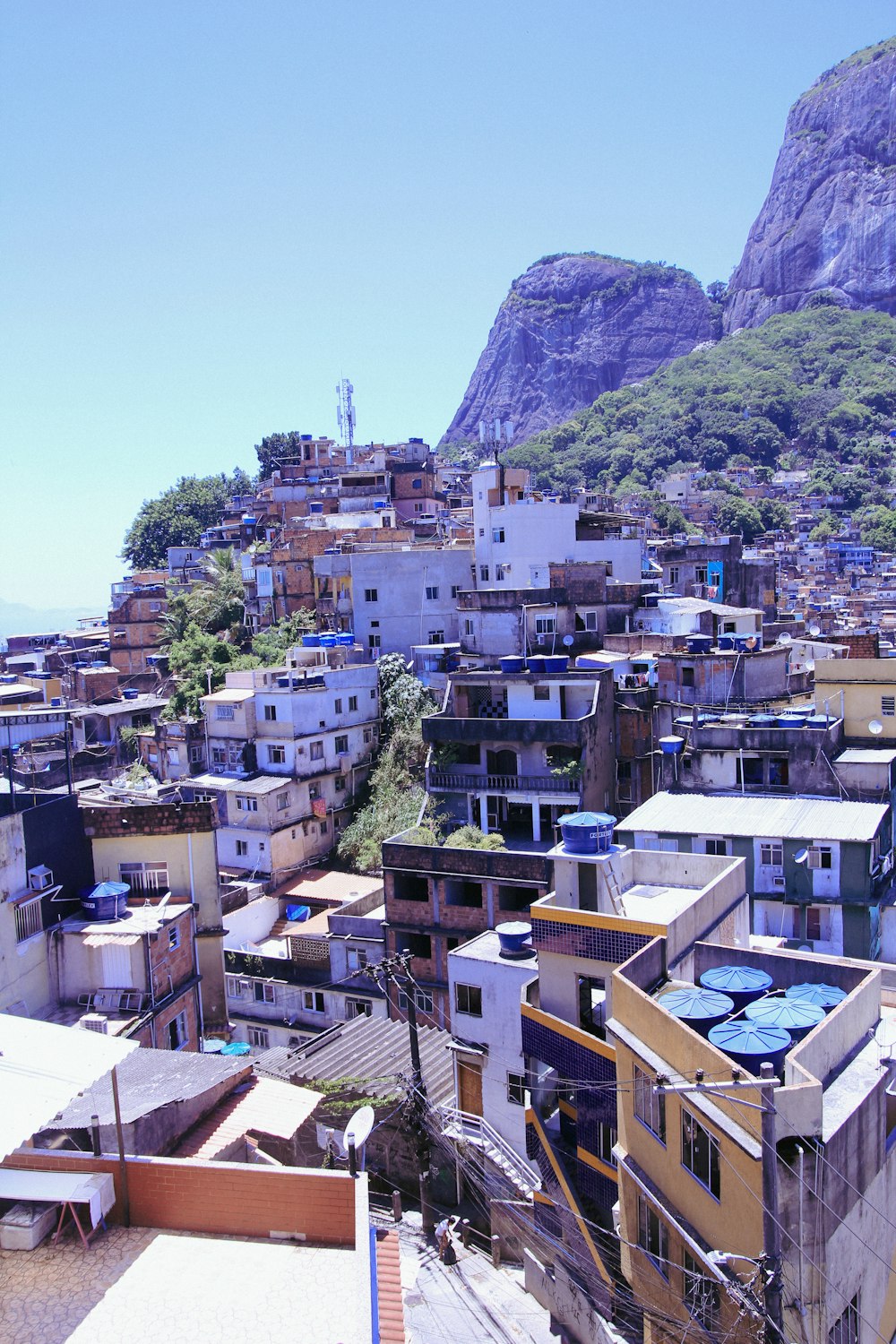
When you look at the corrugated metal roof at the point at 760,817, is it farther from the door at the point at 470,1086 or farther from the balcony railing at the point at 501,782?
the door at the point at 470,1086

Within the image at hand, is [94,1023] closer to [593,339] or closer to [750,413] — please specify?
[750,413]

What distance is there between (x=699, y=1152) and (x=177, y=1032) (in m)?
12.2

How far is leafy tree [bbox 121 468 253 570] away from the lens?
8038 cm

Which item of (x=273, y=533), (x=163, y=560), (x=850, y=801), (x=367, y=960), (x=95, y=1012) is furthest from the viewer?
(x=163, y=560)

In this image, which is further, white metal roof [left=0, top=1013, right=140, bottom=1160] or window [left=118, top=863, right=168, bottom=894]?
window [left=118, top=863, right=168, bottom=894]

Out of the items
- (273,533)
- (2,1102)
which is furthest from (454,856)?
→ (273,533)

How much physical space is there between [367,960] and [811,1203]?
19.1 metres

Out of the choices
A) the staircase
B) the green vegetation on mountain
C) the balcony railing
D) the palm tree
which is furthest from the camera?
the green vegetation on mountain

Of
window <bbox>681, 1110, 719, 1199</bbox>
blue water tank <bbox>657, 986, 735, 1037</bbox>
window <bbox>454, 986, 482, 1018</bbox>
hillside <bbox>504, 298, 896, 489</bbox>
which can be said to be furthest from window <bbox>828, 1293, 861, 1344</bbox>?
hillside <bbox>504, 298, 896, 489</bbox>

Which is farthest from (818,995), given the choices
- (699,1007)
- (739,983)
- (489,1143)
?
(489,1143)

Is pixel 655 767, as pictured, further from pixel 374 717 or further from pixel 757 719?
pixel 374 717

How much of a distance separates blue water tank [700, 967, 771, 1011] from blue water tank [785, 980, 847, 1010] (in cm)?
33

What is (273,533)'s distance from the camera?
5953cm

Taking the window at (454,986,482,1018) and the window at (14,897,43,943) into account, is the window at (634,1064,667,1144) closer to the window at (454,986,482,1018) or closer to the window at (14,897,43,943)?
the window at (454,986,482,1018)
